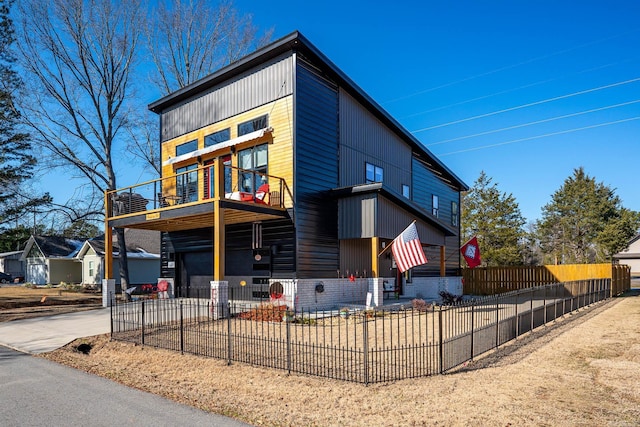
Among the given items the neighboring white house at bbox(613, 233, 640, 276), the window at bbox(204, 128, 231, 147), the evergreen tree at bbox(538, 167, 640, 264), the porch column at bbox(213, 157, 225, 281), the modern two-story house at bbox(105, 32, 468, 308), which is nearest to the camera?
the porch column at bbox(213, 157, 225, 281)

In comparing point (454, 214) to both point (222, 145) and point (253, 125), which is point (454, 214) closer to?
point (253, 125)

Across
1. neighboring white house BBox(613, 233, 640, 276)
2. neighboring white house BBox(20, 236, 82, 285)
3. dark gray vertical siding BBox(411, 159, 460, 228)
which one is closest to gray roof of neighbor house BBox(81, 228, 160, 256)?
neighboring white house BBox(20, 236, 82, 285)

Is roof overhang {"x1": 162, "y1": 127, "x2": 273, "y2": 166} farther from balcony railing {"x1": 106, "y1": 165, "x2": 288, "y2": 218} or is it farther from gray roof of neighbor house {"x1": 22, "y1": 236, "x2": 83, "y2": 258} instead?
gray roof of neighbor house {"x1": 22, "y1": 236, "x2": 83, "y2": 258}

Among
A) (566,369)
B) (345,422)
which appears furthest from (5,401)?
(566,369)

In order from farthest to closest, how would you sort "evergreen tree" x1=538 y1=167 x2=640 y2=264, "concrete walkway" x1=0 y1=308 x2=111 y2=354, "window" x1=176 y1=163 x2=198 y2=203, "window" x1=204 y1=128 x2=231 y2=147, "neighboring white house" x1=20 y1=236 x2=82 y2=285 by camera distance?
"evergreen tree" x1=538 y1=167 x2=640 y2=264 < "neighboring white house" x1=20 y1=236 x2=82 y2=285 < "window" x1=176 y1=163 x2=198 y2=203 < "window" x1=204 y1=128 x2=231 y2=147 < "concrete walkway" x1=0 y1=308 x2=111 y2=354

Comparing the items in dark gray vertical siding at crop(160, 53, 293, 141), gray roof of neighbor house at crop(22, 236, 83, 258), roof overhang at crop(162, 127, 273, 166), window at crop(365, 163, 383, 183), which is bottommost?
gray roof of neighbor house at crop(22, 236, 83, 258)

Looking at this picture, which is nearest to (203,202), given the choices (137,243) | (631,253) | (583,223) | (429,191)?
(429,191)

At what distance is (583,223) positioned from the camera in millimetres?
57844

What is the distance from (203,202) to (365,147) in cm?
888

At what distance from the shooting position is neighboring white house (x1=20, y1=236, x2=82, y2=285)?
4153 cm

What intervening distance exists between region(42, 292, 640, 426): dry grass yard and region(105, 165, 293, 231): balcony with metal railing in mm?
6511

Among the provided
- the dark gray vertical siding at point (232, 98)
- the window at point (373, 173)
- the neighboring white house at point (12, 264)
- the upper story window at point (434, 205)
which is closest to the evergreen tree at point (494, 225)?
the upper story window at point (434, 205)

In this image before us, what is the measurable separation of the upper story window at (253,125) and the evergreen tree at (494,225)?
3219cm

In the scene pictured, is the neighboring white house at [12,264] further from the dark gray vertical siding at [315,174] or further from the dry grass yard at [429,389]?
the dry grass yard at [429,389]
